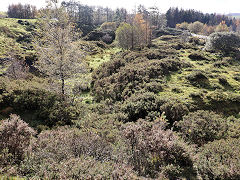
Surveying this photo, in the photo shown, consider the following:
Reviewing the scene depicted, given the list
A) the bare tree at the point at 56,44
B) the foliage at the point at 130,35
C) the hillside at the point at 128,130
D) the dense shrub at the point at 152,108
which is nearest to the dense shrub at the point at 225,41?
the foliage at the point at 130,35

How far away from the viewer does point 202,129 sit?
319 inches

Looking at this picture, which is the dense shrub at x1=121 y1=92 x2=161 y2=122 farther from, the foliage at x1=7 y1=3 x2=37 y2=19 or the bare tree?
the foliage at x1=7 y1=3 x2=37 y2=19

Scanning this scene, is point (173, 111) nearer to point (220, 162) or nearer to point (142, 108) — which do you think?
point (142, 108)

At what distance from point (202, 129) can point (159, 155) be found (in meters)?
3.55

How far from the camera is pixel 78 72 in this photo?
12.7 m

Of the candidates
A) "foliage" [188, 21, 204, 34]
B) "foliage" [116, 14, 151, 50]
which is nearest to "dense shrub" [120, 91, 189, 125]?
"foliage" [116, 14, 151, 50]

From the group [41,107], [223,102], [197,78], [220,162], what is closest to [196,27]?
[197,78]

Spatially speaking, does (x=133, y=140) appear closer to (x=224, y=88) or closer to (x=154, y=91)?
(x=154, y=91)

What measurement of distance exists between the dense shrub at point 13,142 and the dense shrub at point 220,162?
20.1 ft

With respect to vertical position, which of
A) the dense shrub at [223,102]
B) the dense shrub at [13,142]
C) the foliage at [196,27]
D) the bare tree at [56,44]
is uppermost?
the foliage at [196,27]

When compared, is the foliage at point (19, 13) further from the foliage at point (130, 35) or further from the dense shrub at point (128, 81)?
the dense shrub at point (128, 81)

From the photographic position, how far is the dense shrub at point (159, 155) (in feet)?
17.8

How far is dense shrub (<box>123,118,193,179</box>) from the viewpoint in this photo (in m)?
5.42

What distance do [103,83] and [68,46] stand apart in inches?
282
